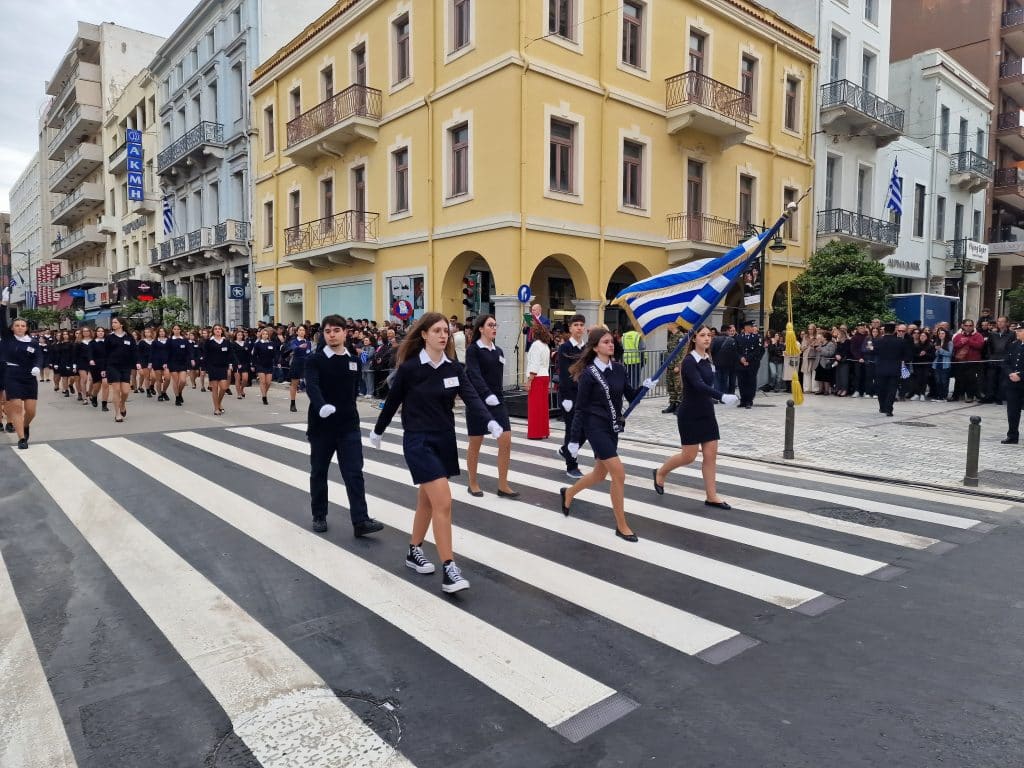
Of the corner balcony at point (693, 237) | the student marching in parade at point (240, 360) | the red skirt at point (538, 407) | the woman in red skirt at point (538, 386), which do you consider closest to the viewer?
the woman in red skirt at point (538, 386)

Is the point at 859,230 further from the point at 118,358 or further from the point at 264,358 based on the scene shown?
the point at 118,358

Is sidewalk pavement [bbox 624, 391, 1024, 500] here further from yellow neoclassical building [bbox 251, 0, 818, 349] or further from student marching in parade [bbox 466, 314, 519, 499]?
yellow neoclassical building [bbox 251, 0, 818, 349]

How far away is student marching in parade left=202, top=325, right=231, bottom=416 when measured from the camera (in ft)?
48.7

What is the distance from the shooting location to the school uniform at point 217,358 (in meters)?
15.0

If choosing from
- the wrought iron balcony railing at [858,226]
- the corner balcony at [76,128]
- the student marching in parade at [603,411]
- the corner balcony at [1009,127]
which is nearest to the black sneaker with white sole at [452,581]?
the student marching in parade at [603,411]

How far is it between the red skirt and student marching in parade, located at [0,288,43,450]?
7.49 m

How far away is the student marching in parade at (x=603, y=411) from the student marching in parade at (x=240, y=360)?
13.2 metres

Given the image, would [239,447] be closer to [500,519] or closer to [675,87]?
[500,519]

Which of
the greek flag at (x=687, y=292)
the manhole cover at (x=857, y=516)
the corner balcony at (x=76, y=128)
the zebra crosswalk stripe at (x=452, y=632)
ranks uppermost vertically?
the corner balcony at (x=76, y=128)

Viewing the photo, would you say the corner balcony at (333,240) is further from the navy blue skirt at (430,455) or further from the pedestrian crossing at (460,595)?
the navy blue skirt at (430,455)

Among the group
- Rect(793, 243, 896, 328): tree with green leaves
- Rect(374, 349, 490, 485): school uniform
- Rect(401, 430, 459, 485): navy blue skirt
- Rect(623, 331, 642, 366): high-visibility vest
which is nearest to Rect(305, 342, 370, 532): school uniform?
Rect(374, 349, 490, 485): school uniform

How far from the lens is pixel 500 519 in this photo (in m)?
6.72

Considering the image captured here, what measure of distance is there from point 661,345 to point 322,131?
1305 centimetres

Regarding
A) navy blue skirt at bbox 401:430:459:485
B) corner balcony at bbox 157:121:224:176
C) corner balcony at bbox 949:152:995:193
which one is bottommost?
navy blue skirt at bbox 401:430:459:485
